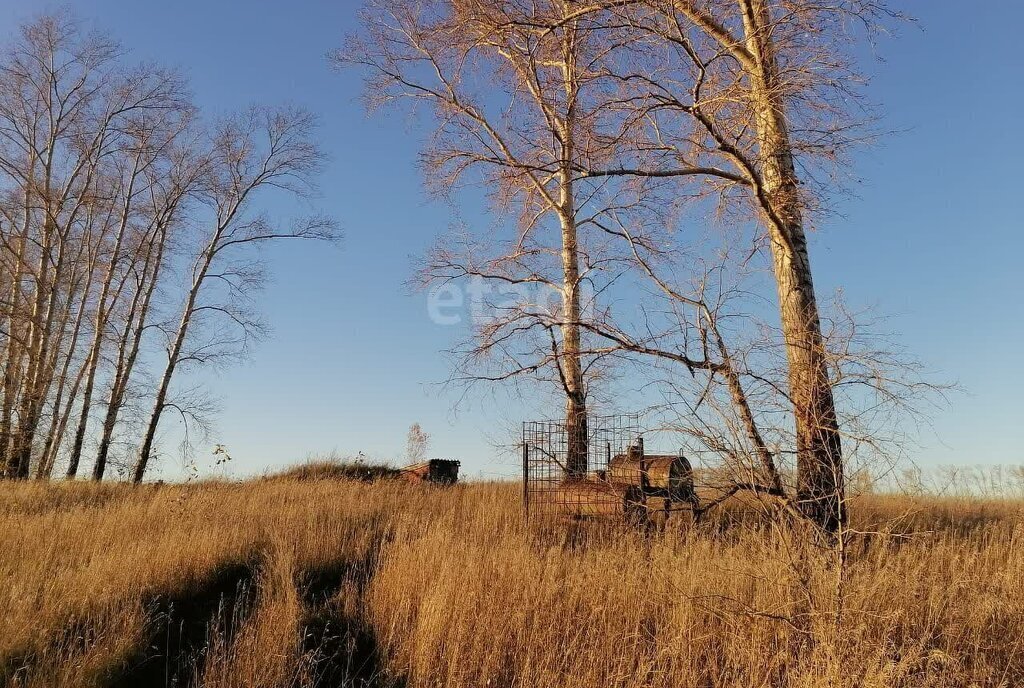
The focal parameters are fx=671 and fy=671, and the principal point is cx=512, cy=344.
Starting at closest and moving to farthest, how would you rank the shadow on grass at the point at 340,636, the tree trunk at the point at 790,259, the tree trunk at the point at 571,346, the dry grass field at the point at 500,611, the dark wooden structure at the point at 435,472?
1. the dry grass field at the point at 500,611
2. the shadow on grass at the point at 340,636
3. the tree trunk at the point at 790,259
4. the tree trunk at the point at 571,346
5. the dark wooden structure at the point at 435,472

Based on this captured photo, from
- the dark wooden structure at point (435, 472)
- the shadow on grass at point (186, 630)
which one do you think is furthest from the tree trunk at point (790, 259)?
the dark wooden structure at point (435, 472)

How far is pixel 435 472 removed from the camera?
49.4 feet

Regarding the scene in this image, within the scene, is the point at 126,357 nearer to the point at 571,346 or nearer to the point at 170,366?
the point at 170,366

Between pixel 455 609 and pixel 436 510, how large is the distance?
16.6 ft

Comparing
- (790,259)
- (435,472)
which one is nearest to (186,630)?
(790,259)

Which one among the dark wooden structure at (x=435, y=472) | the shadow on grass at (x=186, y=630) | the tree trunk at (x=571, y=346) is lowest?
the shadow on grass at (x=186, y=630)

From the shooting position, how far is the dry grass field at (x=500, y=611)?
14.0ft

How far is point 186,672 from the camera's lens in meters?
4.63

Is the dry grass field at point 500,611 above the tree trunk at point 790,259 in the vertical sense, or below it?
below

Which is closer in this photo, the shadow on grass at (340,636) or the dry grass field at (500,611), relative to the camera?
the dry grass field at (500,611)

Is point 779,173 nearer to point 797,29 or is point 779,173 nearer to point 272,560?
point 797,29

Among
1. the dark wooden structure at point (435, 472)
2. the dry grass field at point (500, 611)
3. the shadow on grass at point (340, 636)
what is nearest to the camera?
the dry grass field at point (500, 611)

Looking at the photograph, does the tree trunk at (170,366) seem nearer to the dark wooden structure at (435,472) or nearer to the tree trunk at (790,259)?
the dark wooden structure at (435,472)

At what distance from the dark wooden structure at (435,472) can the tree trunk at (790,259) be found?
30.8 ft
